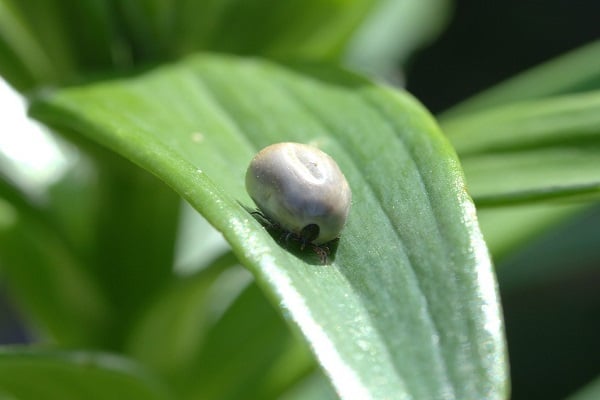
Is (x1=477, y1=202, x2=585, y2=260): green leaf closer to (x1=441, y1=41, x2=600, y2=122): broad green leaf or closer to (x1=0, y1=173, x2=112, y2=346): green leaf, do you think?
(x1=441, y1=41, x2=600, y2=122): broad green leaf

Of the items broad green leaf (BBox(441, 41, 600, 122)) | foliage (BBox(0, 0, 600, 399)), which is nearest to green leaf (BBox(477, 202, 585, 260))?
foliage (BBox(0, 0, 600, 399))

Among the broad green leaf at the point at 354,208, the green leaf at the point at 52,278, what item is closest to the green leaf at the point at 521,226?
the broad green leaf at the point at 354,208

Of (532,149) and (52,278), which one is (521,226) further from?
(52,278)

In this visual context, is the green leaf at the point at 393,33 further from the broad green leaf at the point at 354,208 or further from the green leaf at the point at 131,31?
the broad green leaf at the point at 354,208

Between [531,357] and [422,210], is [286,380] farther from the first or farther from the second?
[531,357]

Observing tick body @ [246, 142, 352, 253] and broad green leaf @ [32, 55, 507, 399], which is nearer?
broad green leaf @ [32, 55, 507, 399]

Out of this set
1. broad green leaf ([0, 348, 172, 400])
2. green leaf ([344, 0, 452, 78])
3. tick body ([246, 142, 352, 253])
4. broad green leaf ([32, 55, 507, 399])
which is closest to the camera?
broad green leaf ([32, 55, 507, 399])
